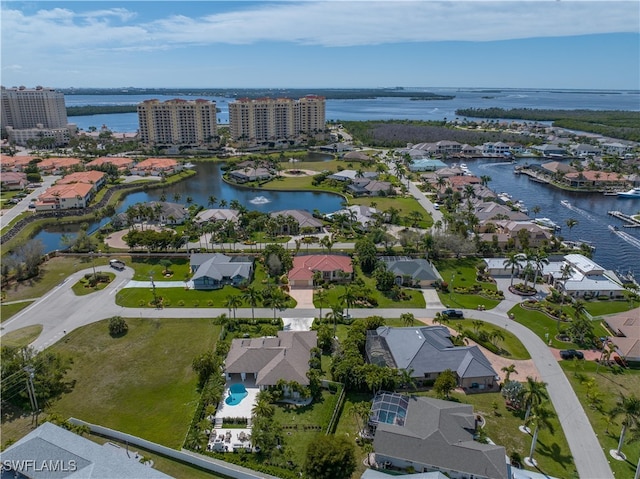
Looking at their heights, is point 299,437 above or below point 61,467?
below

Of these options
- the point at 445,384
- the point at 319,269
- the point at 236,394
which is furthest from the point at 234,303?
the point at 445,384

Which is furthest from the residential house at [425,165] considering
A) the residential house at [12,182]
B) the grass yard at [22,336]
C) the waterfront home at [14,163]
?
the waterfront home at [14,163]

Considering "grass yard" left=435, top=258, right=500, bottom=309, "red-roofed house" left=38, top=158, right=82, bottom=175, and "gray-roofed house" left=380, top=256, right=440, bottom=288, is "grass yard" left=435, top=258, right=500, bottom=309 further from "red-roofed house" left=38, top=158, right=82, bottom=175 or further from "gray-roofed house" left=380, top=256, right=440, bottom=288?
"red-roofed house" left=38, top=158, right=82, bottom=175

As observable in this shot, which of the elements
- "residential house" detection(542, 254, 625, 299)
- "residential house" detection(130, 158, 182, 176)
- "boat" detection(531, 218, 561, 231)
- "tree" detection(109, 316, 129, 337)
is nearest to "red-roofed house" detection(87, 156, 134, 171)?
"residential house" detection(130, 158, 182, 176)

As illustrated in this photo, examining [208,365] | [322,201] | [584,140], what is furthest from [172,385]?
[584,140]

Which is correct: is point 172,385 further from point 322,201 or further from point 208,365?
point 322,201

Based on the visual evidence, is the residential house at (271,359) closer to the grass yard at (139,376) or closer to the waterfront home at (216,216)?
the grass yard at (139,376)
